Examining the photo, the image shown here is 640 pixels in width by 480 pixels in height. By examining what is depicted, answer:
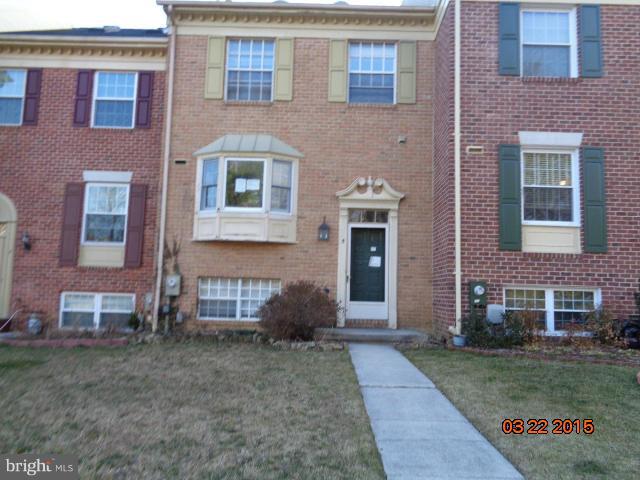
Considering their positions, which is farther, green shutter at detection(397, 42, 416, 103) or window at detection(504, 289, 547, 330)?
green shutter at detection(397, 42, 416, 103)

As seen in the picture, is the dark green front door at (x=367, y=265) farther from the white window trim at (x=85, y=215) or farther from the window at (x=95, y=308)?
the white window trim at (x=85, y=215)

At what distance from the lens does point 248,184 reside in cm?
1012

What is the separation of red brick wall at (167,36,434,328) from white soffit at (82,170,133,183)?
4.92 feet

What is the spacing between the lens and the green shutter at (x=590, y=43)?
8977 mm

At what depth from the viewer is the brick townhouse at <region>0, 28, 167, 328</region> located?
35.7 ft

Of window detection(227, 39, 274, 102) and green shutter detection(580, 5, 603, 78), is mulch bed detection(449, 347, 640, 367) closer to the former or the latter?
green shutter detection(580, 5, 603, 78)

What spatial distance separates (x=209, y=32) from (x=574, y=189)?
8211mm

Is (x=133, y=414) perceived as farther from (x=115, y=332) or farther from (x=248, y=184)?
(x=248, y=184)

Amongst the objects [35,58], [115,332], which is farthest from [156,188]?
[35,58]

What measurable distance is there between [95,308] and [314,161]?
19.4 feet

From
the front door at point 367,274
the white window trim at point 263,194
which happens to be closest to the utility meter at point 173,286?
the white window trim at point 263,194

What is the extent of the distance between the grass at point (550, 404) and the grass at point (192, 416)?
1.14 m
